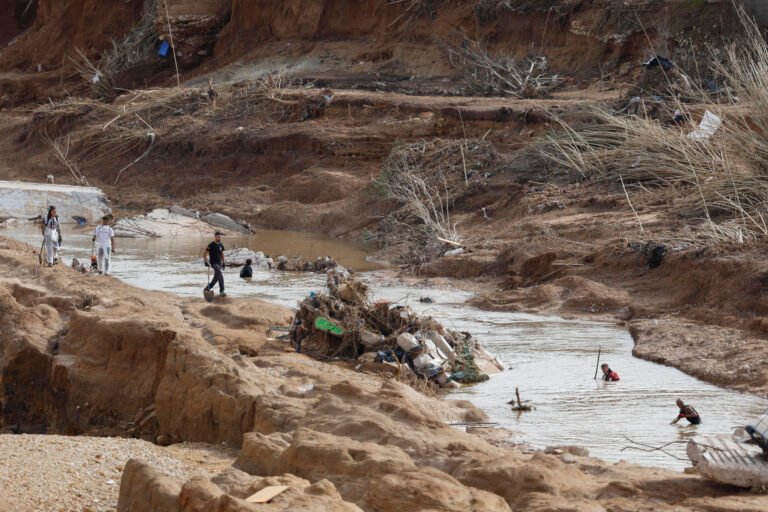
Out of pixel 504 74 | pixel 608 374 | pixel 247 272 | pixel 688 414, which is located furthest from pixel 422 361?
pixel 504 74

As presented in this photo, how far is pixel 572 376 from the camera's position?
1210 centimetres

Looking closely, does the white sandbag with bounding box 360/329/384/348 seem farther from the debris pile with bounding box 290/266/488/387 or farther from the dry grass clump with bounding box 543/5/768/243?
the dry grass clump with bounding box 543/5/768/243

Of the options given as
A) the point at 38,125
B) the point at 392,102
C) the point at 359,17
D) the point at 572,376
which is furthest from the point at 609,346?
the point at 38,125

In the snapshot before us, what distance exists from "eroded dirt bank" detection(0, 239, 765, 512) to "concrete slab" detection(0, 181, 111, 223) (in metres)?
10.4

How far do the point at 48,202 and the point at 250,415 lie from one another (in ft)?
58.8

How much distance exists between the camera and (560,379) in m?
12.0

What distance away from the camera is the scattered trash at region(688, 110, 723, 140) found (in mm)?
18422

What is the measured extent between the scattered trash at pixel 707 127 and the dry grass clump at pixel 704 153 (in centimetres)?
6

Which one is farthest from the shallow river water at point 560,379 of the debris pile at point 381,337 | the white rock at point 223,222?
the white rock at point 223,222

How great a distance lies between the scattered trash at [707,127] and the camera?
18.4 metres

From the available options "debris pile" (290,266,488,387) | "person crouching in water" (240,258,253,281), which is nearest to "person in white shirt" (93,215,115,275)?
"person crouching in water" (240,258,253,281)

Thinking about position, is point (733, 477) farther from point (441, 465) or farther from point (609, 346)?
point (609, 346)

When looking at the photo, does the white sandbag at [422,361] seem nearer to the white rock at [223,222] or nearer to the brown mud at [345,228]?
the brown mud at [345,228]

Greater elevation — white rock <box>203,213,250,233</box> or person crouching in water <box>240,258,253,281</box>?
white rock <box>203,213,250,233</box>
